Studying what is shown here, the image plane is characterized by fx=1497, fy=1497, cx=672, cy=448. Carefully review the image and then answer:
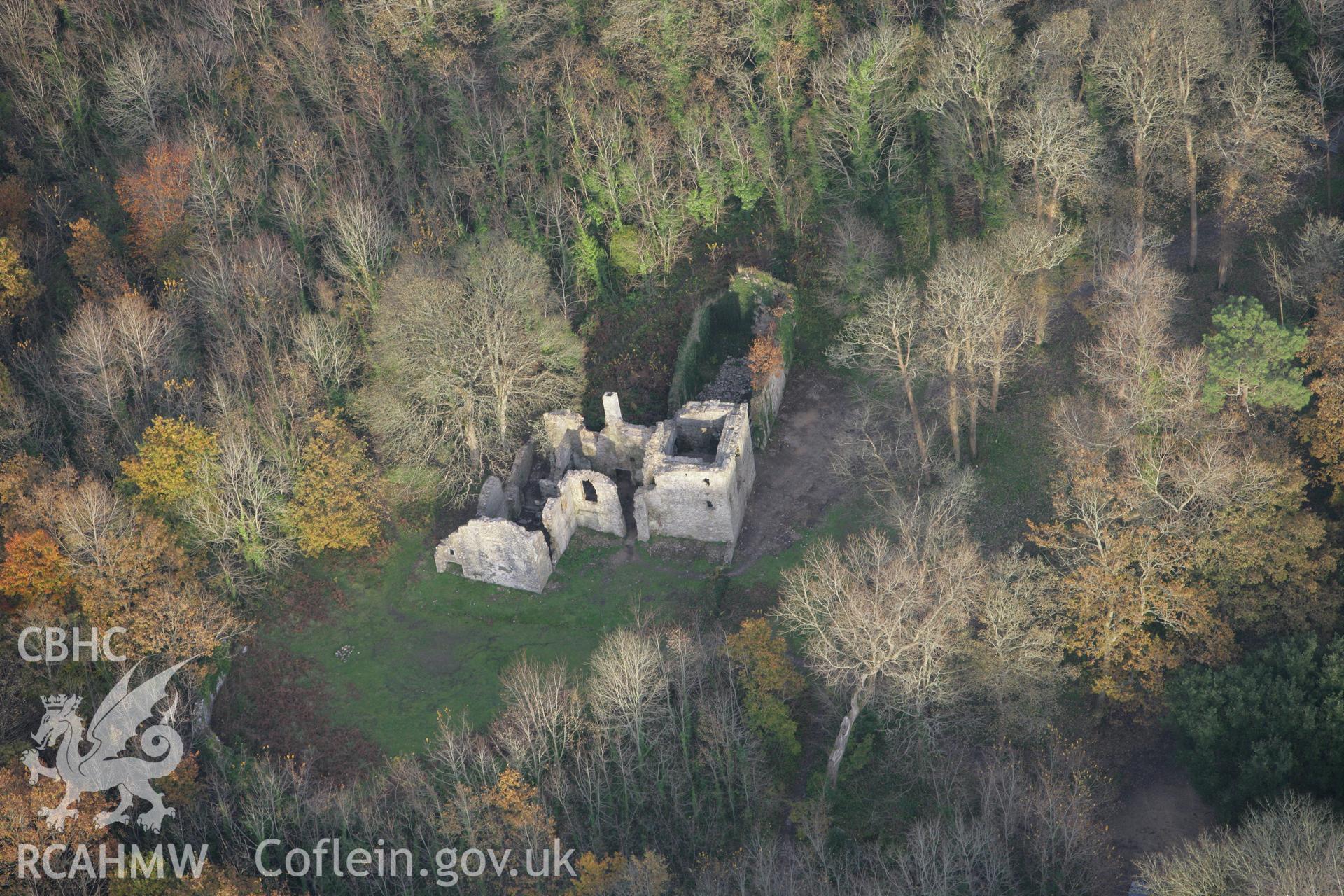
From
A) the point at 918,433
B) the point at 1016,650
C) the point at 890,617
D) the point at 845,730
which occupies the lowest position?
the point at 845,730

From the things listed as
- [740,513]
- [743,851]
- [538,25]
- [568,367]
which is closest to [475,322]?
[568,367]

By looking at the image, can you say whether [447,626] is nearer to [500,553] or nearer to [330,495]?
[500,553]

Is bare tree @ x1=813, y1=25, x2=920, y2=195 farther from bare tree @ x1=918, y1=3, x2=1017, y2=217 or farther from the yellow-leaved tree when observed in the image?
the yellow-leaved tree

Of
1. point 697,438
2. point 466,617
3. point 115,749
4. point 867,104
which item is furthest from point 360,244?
point 115,749

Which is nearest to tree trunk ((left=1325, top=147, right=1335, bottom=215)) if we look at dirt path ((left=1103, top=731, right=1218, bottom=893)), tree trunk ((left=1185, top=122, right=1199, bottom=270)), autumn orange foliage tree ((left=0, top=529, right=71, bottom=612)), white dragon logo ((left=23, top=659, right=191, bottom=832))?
tree trunk ((left=1185, top=122, right=1199, bottom=270))

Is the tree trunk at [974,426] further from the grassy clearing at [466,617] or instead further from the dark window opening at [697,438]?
the dark window opening at [697,438]

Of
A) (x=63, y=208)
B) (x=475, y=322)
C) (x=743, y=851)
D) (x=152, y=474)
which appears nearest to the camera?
(x=743, y=851)

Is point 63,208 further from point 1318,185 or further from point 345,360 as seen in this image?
point 1318,185
